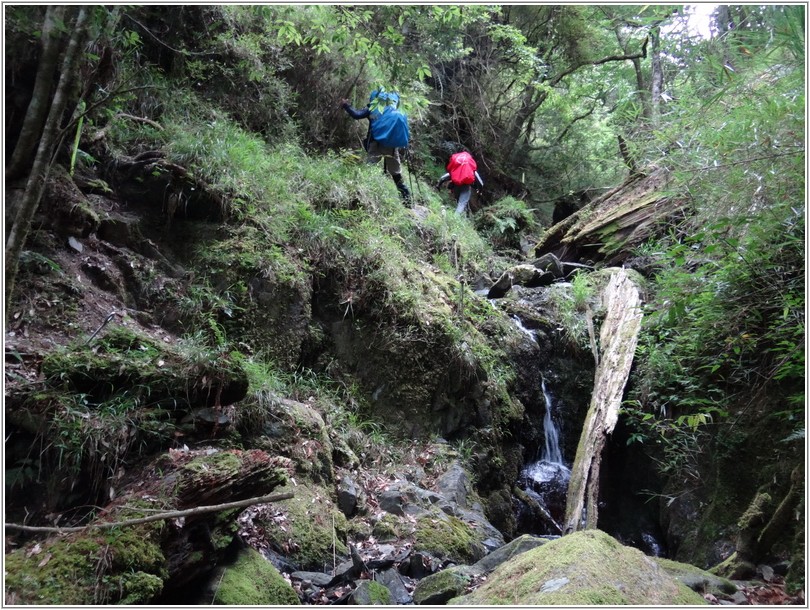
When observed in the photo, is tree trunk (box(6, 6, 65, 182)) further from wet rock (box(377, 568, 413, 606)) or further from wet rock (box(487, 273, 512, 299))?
wet rock (box(487, 273, 512, 299))

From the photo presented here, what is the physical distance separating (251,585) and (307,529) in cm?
107

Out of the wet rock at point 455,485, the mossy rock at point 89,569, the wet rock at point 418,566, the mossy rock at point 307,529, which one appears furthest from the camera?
the wet rock at point 455,485

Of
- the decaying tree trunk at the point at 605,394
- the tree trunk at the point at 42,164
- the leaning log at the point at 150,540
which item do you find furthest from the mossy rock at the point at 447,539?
the tree trunk at the point at 42,164

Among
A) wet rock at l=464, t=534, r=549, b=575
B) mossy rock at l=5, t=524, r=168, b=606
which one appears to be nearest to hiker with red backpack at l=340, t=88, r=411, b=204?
wet rock at l=464, t=534, r=549, b=575

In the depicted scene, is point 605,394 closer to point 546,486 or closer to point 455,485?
point 546,486

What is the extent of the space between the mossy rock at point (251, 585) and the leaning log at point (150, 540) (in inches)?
5.4

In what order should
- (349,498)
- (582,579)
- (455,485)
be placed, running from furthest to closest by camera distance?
(455,485) → (349,498) → (582,579)

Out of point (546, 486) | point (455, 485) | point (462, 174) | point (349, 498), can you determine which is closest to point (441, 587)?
point (349, 498)

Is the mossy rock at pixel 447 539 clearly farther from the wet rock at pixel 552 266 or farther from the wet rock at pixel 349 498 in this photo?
the wet rock at pixel 552 266

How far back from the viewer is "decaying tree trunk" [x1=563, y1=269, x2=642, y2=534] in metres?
6.00

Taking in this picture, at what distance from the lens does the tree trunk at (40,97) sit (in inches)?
125

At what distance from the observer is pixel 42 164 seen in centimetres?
302

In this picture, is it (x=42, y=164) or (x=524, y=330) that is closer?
(x=42, y=164)

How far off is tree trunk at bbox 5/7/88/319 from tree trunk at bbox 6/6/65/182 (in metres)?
0.14
